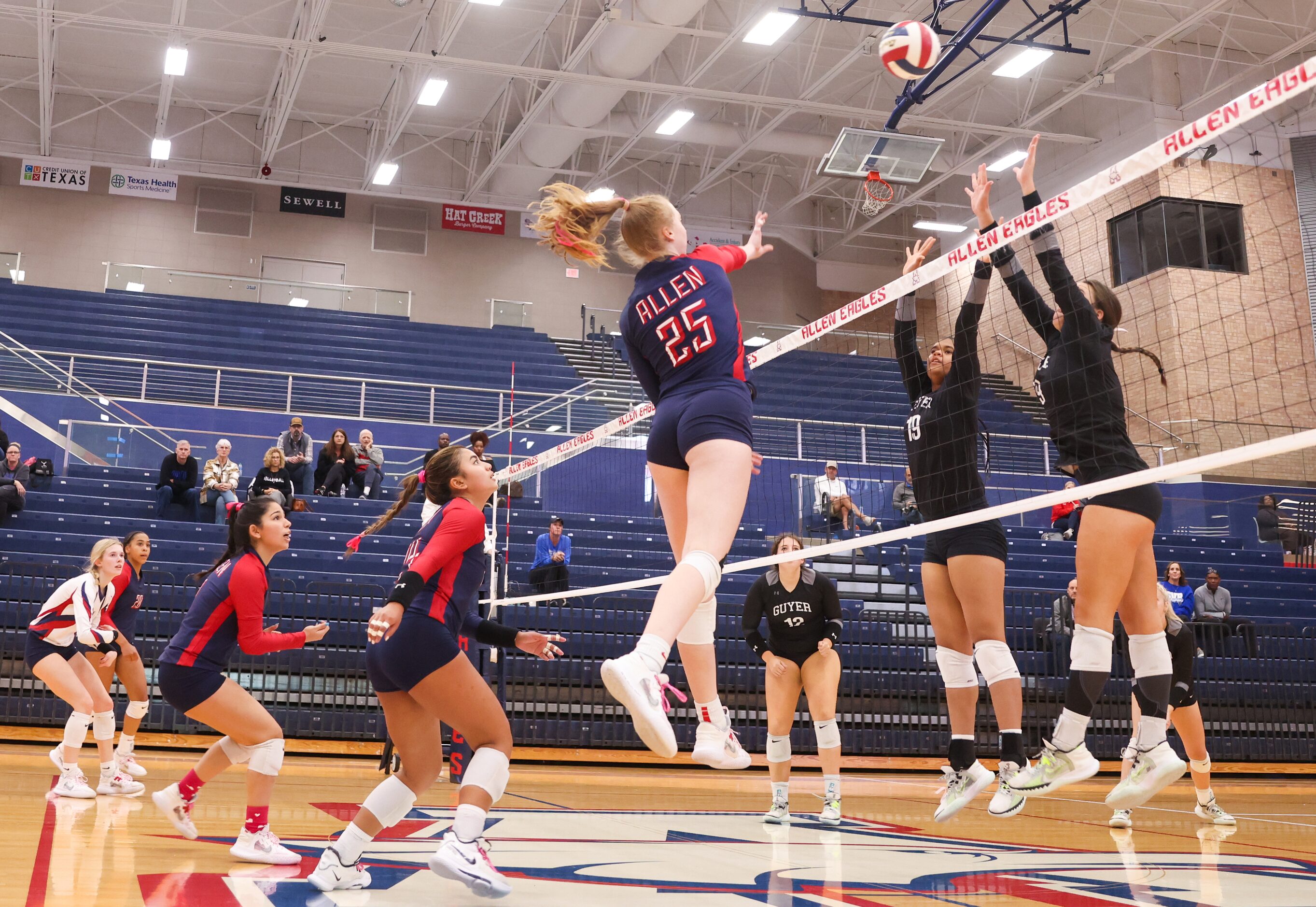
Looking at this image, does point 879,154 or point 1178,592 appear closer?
point 1178,592

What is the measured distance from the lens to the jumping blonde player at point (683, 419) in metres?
3.05

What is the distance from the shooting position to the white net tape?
3623 millimetres

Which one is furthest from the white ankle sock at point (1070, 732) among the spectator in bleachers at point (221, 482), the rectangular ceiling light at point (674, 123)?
the rectangular ceiling light at point (674, 123)

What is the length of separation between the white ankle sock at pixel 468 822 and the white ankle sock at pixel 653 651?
1.06 m

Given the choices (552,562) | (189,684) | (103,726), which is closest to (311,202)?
(552,562)

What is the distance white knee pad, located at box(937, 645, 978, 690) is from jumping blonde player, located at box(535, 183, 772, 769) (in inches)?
59.5

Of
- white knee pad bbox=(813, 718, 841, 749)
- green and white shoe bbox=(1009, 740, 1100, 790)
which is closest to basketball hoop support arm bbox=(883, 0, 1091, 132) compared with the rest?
white knee pad bbox=(813, 718, 841, 749)

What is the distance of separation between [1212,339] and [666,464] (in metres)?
18.5

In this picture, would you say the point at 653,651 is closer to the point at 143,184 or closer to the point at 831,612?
the point at 831,612

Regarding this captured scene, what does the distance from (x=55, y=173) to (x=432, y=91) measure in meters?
9.67

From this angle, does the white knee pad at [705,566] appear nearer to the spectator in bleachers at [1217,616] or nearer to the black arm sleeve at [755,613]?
the black arm sleeve at [755,613]

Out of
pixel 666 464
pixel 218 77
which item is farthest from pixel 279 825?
pixel 218 77

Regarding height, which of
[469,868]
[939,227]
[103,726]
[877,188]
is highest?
[939,227]

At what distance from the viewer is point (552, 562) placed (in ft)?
42.5
